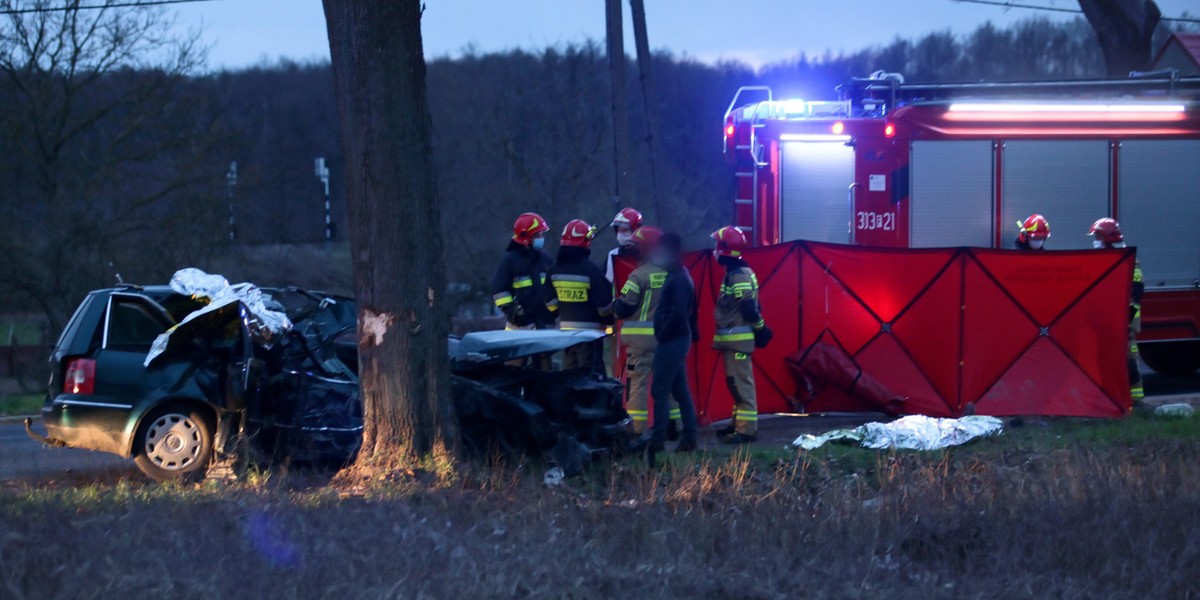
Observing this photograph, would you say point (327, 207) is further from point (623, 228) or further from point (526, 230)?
point (623, 228)

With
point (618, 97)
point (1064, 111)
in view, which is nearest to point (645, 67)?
point (618, 97)

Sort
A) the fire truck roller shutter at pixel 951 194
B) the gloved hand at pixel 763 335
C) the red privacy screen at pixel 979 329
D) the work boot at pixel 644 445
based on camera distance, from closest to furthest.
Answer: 1. the work boot at pixel 644 445
2. the gloved hand at pixel 763 335
3. the red privacy screen at pixel 979 329
4. the fire truck roller shutter at pixel 951 194

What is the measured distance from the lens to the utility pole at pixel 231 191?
787 inches

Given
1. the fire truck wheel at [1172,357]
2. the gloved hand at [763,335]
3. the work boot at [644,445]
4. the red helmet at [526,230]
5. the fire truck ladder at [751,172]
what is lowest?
the fire truck wheel at [1172,357]

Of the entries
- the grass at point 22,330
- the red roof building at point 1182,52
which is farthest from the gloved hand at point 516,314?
the red roof building at point 1182,52

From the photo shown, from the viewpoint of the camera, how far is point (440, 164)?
33.7 metres

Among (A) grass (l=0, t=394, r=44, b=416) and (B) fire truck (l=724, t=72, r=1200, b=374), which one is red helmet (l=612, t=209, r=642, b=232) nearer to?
(B) fire truck (l=724, t=72, r=1200, b=374)

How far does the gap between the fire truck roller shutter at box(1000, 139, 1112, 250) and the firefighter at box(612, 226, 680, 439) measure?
4.62 metres

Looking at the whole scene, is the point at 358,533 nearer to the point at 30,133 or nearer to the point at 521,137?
the point at 30,133

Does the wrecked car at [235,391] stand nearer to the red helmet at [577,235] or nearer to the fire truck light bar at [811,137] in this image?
the red helmet at [577,235]

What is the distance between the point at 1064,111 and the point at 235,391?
8594 mm

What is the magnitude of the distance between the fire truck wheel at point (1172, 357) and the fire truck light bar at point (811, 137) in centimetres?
460

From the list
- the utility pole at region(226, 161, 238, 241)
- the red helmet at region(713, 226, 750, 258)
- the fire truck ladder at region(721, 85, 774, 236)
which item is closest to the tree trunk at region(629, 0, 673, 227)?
the fire truck ladder at region(721, 85, 774, 236)

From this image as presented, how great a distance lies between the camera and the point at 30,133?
19.4 m
